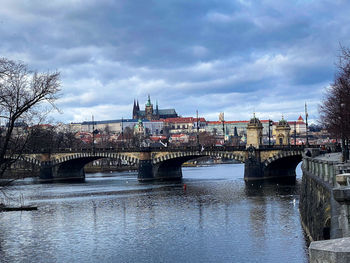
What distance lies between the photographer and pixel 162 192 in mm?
71188

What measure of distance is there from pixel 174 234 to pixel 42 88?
15.5 metres

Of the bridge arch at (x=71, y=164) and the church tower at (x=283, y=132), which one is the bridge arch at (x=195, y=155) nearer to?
the bridge arch at (x=71, y=164)

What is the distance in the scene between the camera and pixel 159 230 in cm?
3925

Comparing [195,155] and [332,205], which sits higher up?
[195,155]

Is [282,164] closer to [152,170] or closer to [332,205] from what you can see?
[152,170]

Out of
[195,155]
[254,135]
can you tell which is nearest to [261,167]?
[254,135]

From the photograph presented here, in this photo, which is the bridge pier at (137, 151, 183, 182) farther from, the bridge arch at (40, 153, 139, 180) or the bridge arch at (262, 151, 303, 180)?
the bridge arch at (262, 151, 303, 180)

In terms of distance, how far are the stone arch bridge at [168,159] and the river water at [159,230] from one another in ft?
90.1

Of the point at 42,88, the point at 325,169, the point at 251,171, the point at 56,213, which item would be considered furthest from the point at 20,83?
the point at 251,171

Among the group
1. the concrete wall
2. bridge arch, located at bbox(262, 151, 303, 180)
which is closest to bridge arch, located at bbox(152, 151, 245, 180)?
bridge arch, located at bbox(262, 151, 303, 180)

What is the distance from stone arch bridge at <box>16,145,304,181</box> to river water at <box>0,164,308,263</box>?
90.1 ft

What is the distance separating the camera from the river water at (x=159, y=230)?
3062cm

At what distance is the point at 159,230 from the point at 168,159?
201ft

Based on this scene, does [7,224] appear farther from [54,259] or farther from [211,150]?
[211,150]
